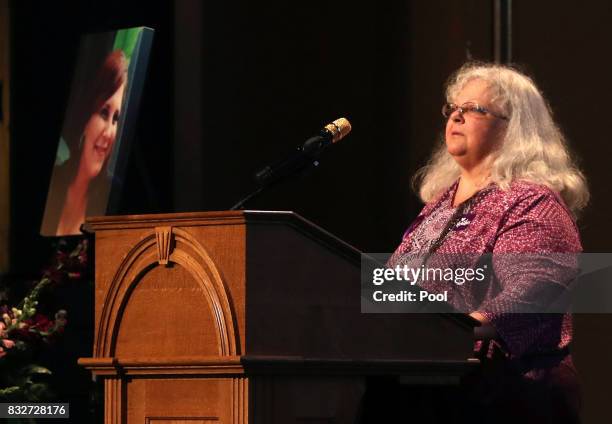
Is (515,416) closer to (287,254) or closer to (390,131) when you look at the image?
(287,254)

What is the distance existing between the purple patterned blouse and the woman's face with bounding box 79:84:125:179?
5.34 ft

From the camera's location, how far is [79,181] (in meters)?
4.98

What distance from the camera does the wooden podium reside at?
8.19 ft

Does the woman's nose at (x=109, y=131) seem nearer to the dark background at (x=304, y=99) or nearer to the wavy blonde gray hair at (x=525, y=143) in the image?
the dark background at (x=304, y=99)

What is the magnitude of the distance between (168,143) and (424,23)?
48.2 inches

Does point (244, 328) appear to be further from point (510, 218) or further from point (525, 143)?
point (525, 143)

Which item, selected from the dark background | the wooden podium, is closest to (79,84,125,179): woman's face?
the dark background

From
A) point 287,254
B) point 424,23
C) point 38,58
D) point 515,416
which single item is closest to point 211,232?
point 287,254

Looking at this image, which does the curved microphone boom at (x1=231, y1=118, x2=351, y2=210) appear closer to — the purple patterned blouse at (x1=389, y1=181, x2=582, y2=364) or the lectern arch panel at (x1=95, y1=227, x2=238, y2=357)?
the lectern arch panel at (x1=95, y1=227, x2=238, y2=357)

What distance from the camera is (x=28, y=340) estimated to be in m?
4.28

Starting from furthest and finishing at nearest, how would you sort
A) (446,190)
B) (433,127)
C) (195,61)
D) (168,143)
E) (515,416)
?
1. (168,143)
2. (195,61)
3. (433,127)
4. (446,190)
5. (515,416)

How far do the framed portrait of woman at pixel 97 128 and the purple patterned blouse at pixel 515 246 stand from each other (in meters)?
1.53

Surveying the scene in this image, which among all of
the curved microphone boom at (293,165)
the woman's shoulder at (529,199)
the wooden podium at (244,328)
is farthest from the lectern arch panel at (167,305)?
the woman's shoulder at (529,199)

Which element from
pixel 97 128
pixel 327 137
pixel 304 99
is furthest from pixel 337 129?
pixel 304 99
